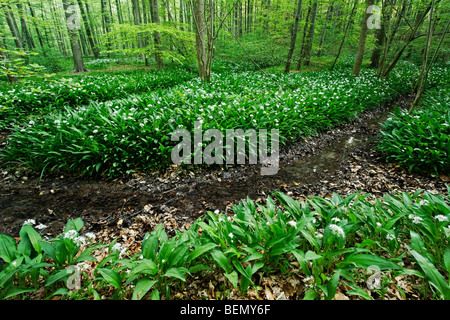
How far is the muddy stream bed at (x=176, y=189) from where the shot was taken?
2936 millimetres

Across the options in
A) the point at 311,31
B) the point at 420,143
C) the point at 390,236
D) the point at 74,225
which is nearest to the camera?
the point at 390,236

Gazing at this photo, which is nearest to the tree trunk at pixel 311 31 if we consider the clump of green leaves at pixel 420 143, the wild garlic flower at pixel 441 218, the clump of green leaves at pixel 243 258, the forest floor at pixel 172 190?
the clump of green leaves at pixel 420 143

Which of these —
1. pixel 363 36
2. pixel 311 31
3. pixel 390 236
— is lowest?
pixel 390 236

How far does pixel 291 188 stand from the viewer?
3688mm

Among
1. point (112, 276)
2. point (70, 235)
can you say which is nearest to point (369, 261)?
point (112, 276)

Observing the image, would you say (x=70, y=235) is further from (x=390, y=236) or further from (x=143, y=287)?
(x=390, y=236)

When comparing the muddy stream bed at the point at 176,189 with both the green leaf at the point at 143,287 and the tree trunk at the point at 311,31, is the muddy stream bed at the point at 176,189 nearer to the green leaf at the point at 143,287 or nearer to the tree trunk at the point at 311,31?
the green leaf at the point at 143,287

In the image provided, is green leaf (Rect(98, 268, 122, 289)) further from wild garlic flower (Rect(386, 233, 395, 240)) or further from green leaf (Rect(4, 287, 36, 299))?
wild garlic flower (Rect(386, 233, 395, 240))

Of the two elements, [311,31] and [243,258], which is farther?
[311,31]

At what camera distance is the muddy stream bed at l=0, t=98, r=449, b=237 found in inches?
116

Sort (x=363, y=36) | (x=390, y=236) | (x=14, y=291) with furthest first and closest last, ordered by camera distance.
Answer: (x=363, y=36)
(x=390, y=236)
(x=14, y=291)

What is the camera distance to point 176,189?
3629 mm

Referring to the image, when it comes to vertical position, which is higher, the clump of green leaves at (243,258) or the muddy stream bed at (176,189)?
the clump of green leaves at (243,258)

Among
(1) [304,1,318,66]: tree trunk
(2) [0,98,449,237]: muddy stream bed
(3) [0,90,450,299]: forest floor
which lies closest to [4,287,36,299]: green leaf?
(3) [0,90,450,299]: forest floor
